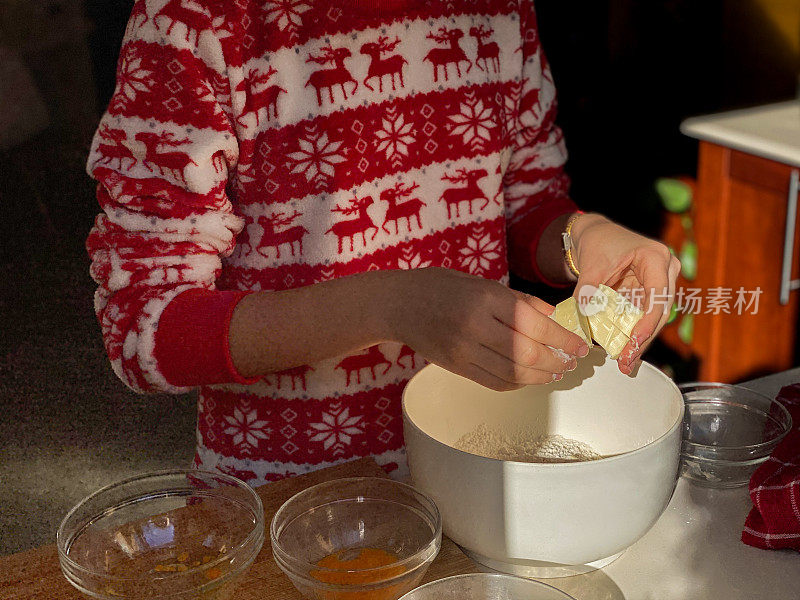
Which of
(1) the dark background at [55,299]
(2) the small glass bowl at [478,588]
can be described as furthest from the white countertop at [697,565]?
(1) the dark background at [55,299]

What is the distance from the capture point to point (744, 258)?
7.77 feet

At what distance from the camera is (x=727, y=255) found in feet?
7.83

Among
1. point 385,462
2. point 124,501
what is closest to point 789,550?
point 385,462

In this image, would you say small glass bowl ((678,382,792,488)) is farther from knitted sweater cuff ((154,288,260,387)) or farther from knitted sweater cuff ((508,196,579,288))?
knitted sweater cuff ((154,288,260,387))

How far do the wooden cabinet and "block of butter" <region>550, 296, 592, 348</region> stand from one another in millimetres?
1419

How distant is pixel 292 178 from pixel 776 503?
0.62 m

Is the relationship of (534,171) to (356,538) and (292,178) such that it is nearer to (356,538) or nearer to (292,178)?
(292,178)

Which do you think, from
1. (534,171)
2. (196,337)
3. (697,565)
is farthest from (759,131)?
(196,337)

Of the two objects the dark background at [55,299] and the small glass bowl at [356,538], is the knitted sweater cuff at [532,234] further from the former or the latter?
the dark background at [55,299]

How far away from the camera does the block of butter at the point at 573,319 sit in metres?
0.95

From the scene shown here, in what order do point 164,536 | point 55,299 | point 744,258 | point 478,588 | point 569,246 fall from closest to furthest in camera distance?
point 478,588
point 164,536
point 569,246
point 55,299
point 744,258

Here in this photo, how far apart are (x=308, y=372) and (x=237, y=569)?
1.26 ft

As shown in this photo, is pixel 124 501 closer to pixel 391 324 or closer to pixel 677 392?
pixel 391 324

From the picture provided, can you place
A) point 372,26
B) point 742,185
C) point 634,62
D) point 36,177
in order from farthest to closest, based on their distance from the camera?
point 634,62 < point 742,185 < point 36,177 < point 372,26
